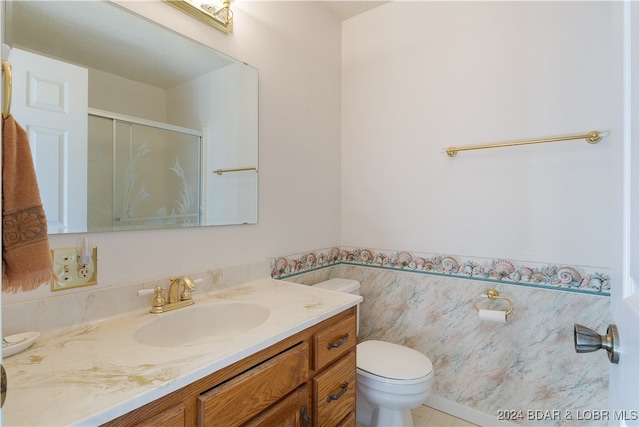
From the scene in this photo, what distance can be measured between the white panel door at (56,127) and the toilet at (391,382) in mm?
1356

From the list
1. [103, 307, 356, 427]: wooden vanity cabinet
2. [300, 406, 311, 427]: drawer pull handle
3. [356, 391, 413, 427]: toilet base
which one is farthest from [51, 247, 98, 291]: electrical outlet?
[356, 391, 413, 427]: toilet base

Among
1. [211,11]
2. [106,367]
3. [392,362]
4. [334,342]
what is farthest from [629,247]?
[211,11]

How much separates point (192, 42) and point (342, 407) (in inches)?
64.7

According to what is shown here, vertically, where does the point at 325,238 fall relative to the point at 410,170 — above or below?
below

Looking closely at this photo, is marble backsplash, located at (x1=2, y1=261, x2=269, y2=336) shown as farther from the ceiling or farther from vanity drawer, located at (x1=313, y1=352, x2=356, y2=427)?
the ceiling

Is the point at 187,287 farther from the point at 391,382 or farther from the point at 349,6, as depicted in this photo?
the point at 349,6

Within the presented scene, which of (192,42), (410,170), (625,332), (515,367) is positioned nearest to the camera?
(625,332)

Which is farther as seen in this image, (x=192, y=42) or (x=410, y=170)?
(x=410, y=170)

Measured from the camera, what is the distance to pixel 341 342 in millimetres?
1201

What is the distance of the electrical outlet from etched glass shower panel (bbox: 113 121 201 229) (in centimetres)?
15

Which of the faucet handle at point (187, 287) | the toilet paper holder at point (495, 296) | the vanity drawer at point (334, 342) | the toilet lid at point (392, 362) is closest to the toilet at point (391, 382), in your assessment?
the toilet lid at point (392, 362)

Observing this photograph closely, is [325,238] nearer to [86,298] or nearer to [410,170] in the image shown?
[410,170]

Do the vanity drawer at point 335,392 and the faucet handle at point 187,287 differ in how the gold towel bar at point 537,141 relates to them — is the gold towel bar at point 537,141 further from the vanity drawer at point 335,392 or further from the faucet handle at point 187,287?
the faucet handle at point 187,287

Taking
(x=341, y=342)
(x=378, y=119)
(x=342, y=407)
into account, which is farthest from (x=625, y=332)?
(x=378, y=119)
